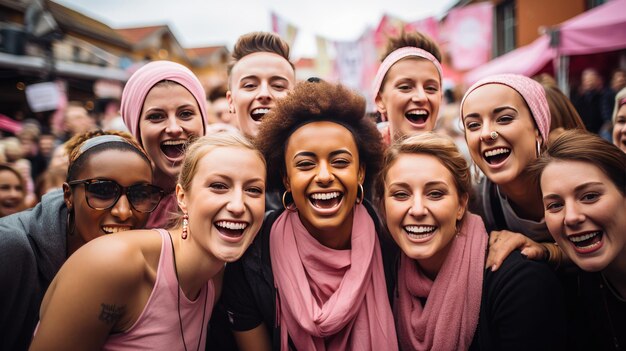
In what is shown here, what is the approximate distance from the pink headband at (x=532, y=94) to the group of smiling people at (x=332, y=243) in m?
0.02

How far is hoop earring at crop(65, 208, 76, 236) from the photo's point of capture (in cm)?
263

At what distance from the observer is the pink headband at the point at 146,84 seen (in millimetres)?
3260

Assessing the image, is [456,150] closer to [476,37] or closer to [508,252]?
[508,252]

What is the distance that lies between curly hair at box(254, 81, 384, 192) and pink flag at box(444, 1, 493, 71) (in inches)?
417

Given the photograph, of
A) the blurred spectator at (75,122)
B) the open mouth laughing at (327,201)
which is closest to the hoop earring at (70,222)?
the open mouth laughing at (327,201)

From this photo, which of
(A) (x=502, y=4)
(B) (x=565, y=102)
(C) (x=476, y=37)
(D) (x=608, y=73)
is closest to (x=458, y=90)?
(C) (x=476, y=37)

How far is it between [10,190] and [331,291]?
9.74 ft

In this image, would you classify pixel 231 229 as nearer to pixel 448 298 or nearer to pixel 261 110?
pixel 448 298

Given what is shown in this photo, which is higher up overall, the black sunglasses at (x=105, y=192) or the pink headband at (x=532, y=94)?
the pink headband at (x=532, y=94)

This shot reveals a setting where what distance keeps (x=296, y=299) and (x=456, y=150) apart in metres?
1.34

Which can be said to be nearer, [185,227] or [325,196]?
[185,227]

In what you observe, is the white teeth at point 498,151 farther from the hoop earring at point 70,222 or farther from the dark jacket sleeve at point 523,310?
the hoop earring at point 70,222

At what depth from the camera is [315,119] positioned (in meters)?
2.87

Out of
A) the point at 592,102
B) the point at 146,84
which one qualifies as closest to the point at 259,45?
the point at 146,84
